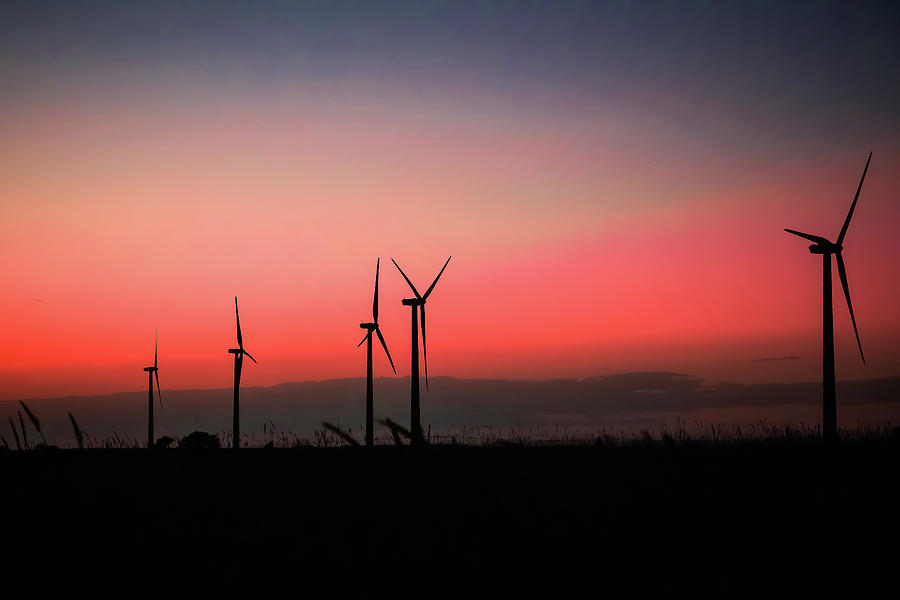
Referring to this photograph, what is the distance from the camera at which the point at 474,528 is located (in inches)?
963

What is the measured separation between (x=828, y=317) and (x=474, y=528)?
33.0 meters

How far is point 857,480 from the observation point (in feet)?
94.4

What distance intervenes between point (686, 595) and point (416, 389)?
45438 millimetres

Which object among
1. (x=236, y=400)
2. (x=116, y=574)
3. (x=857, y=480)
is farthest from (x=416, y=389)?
(x=116, y=574)

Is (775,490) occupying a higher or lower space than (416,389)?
lower

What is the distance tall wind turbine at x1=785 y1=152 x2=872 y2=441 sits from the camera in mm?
45844

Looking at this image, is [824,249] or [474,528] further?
[824,249]

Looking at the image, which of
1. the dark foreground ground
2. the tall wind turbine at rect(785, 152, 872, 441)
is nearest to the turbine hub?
the tall wind turbine at rect(785, 152, 872, 441)

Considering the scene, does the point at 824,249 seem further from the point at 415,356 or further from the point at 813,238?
the point at 415,356

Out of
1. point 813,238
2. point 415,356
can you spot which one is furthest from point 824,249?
point 415,356

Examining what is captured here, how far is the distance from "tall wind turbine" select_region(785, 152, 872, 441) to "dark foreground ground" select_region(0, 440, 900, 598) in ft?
24.0

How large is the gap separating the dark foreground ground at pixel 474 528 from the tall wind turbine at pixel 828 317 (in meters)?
7.32

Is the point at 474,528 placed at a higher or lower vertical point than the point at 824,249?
lower

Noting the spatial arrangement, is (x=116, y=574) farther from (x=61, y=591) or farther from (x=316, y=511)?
(x=316, y=511)
